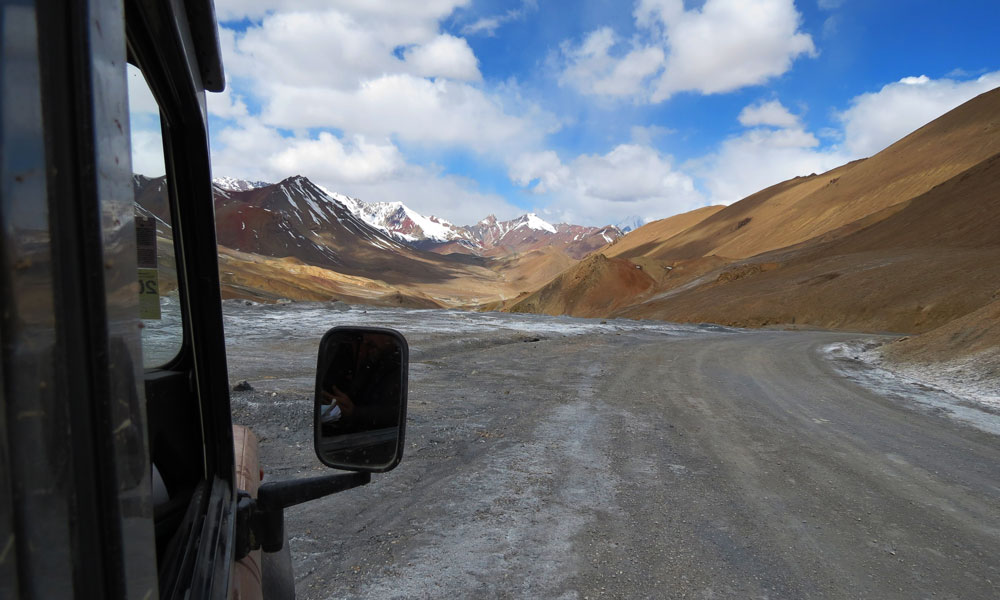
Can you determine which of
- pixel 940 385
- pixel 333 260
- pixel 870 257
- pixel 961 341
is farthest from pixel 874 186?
pixel 333 260

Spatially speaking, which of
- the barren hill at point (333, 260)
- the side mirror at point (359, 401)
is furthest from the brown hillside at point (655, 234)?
the side mirror at point (359, 401)

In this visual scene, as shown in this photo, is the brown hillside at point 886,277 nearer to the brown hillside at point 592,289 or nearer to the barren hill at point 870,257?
the barren hill at point 870,257

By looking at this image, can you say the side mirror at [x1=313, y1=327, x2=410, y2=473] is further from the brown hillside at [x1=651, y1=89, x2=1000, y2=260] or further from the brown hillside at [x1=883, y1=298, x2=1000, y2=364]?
the brown hillside at [x1=651, y1=89, x2=1000, y2=260]

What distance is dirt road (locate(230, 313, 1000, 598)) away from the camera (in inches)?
124

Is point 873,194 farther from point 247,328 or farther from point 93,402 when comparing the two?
point 93,402

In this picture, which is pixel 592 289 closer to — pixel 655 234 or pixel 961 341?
pixel 961 341

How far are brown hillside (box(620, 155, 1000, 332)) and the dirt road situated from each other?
21943 millimetres

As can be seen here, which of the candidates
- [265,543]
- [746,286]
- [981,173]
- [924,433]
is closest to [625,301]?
[746,286]

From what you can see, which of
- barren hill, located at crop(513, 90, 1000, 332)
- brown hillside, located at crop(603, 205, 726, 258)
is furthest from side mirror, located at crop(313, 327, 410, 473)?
brown hillside, located at crop(603, 205, 726, 258)

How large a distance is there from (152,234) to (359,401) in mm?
656

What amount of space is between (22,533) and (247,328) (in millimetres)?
17757

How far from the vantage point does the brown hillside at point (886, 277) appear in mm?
26031

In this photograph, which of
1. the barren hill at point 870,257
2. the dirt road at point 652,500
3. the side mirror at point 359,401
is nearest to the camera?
the side mirror at point 359,401

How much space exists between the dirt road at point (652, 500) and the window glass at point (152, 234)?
1925 mm
